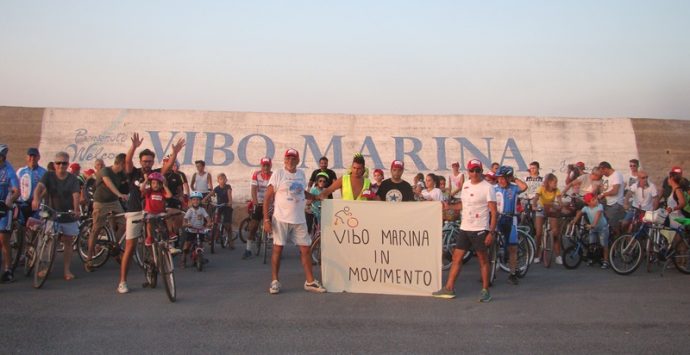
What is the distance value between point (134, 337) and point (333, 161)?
55.6 ft

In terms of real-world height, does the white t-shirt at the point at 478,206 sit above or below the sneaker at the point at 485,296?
above

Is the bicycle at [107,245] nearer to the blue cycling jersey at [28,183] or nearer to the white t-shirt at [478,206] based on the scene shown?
the blue cycling jersey at [28,183]

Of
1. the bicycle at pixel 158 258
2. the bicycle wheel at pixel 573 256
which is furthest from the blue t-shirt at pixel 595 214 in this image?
the bicycle at pixel 158 258

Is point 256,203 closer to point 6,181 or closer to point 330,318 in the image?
point 6,181

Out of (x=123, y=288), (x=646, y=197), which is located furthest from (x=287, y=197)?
(x=646, y=197)

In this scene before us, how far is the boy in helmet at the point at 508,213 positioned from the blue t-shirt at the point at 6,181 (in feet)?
24.3

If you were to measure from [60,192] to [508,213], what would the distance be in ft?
23.3

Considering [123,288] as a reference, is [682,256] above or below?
above

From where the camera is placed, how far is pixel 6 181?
9.27m

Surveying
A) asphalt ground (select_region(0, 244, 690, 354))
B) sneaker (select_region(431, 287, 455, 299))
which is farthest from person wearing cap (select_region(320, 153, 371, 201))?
sneaker (select_region(431, 287, 455, 299))

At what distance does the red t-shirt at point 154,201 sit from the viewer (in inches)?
331

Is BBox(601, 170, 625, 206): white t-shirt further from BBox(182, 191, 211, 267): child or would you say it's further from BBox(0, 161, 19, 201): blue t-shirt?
BBox(0, 161, 19, 201): blue t-shirt

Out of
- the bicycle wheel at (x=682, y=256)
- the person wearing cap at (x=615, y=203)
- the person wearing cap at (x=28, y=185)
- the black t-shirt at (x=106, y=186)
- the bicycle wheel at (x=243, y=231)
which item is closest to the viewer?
the black t-shirt at (x=106, y=186)

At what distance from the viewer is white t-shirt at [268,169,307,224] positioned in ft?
28.6
